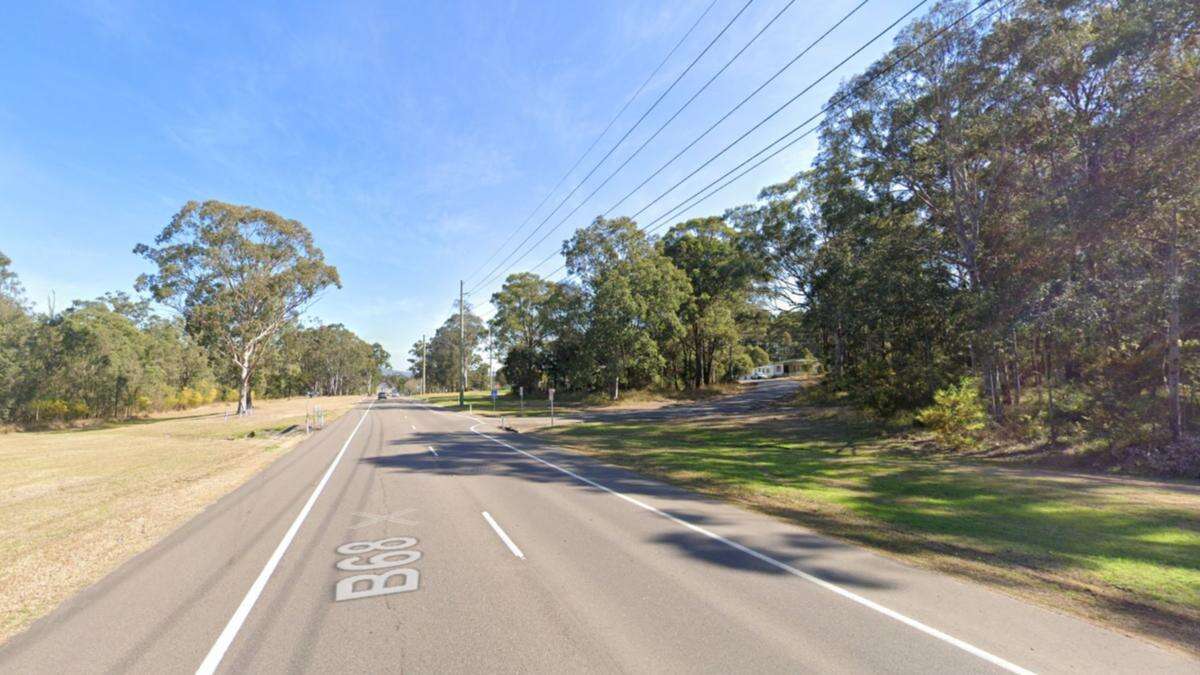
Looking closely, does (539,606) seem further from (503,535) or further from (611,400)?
(611,400)

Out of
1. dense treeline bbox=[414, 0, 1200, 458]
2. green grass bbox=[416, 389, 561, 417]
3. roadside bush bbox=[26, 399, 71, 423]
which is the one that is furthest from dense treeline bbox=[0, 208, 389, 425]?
dense treeline bbox=[414, 0, 1200, 458]

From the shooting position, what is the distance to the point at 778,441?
22.5 meters

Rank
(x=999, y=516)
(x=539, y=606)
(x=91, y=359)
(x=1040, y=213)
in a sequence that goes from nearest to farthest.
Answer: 1. (x=539, y=606)
2. (x=999, y=516)
3. (x=1040, y=213)
4. (x=91, y=359)

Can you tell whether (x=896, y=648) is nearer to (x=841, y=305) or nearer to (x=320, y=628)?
(x=320, y=628)

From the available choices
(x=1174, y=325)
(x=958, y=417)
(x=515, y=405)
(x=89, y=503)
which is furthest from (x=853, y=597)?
(x=515, y=405)

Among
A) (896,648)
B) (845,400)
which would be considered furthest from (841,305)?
(896,648)

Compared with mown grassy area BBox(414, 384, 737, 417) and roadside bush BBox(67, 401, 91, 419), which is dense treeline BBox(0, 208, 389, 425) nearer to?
roadside bush BBox(67, 401, 91, 419)

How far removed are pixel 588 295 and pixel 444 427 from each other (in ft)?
75.7

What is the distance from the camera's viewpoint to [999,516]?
9125 millimetres

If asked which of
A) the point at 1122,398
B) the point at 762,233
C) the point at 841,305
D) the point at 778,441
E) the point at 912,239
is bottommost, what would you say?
the point at 778,441

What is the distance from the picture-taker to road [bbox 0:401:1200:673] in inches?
162

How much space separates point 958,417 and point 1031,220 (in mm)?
7296

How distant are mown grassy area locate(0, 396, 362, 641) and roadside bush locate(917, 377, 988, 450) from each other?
22382 millimetres

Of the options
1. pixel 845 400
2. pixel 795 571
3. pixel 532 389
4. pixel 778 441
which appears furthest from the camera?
pixel 532 389
